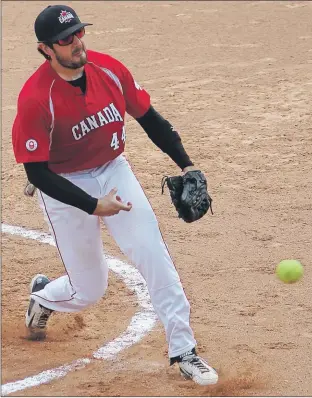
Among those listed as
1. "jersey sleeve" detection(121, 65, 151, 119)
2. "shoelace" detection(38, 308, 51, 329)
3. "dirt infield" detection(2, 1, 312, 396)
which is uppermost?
"jersey sleeve" detection(121, 65, 151, 119)

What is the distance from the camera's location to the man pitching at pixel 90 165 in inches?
213

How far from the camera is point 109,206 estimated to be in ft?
17.7

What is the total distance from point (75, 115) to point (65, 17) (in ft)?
1.78

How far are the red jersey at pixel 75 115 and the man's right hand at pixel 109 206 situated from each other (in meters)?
0.35

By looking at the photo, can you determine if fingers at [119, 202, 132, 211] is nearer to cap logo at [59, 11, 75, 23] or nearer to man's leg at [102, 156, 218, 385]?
man's leg at [102, 156, 218, 385]

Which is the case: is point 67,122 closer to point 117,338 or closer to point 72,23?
point 72,23

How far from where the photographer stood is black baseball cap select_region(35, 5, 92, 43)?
17.8ft

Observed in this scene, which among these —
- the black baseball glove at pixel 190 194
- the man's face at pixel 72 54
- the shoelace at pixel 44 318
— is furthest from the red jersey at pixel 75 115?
the shoelace at pixel 44 318

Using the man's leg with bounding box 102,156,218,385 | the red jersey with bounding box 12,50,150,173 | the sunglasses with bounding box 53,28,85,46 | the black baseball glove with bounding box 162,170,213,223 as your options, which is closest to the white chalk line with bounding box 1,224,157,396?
the man's leg with bounding box 102,156,218,385

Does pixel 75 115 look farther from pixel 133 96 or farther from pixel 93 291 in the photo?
pixel 93 291

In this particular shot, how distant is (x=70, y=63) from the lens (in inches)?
215

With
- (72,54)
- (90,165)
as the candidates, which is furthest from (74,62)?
(90,165)

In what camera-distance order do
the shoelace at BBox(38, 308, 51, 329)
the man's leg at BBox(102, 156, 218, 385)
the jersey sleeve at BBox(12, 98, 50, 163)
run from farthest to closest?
the shoelace at BBox(38, 308, 51, 329), the man's leg at BBox(102, 156, 218, 385), the jersey sleeve at BBox(12, 98, 50, 163)

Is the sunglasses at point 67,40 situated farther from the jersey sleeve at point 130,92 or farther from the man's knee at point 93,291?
the man's knee at point 93,291
